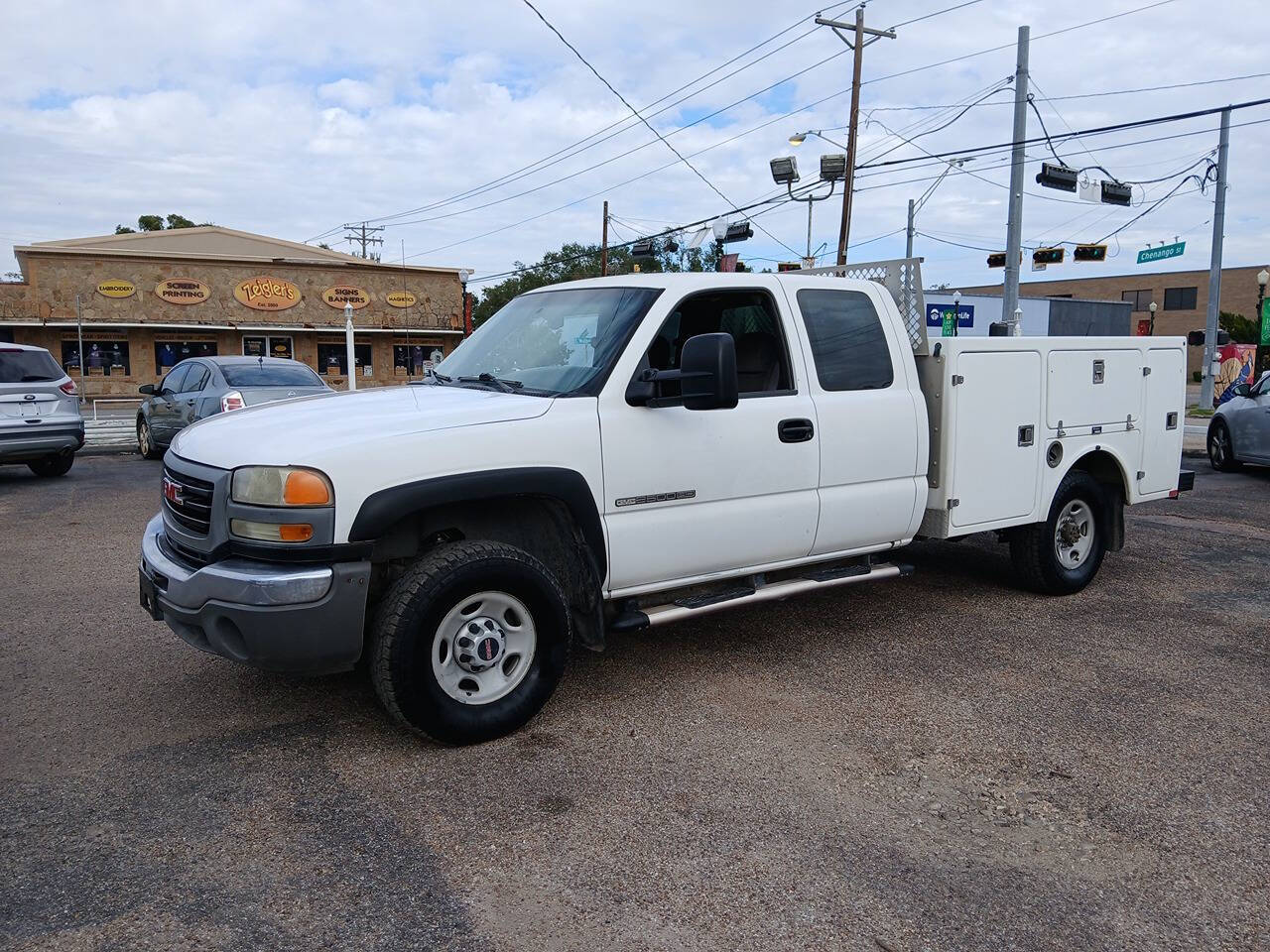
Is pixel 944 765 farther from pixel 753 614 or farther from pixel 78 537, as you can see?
pixel 78 537

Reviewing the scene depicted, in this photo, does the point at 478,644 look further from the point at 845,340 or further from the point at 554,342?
the point at 845,340

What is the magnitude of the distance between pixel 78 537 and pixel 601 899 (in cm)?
714

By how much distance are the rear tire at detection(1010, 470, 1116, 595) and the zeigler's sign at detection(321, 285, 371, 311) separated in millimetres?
36212

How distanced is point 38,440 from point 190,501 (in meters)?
8.98

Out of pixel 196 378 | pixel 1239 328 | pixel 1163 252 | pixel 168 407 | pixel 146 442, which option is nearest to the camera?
pixel 196 378

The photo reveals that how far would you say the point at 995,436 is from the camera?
566 cm

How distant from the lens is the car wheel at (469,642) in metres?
3.71

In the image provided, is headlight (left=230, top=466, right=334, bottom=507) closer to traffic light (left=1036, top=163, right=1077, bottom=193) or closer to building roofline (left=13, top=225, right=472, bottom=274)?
traffic light (left=1036, top=163, right=1077, bottom=193)

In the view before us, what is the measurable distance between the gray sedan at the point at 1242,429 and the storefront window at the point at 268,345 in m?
33.5

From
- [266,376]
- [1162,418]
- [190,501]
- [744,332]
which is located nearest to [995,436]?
[744,332]

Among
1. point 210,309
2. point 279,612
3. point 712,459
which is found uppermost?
point 210,309

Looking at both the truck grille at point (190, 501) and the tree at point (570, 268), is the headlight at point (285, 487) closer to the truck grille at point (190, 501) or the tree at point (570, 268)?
the truck grille at point (190, 501)

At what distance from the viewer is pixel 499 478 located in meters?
3.90

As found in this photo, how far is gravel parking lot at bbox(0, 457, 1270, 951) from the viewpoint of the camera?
2.80 meters
